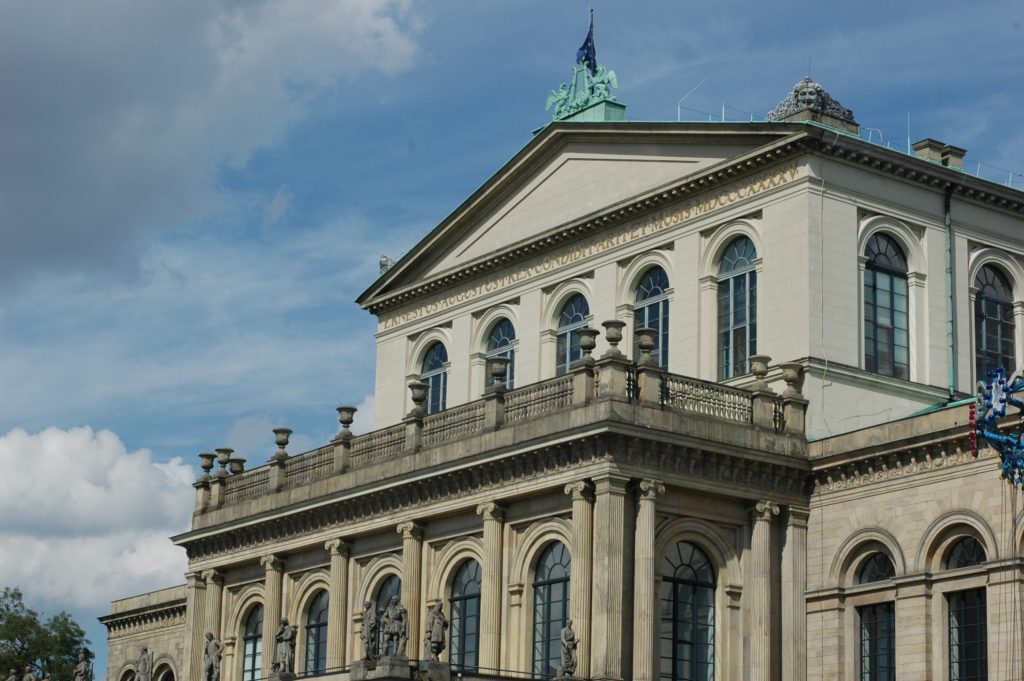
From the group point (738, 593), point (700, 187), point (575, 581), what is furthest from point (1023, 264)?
point (575, 581)

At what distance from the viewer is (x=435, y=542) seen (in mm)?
50875

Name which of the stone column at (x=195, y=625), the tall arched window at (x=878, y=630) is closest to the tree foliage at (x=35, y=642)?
the stone column at (x=195, y=625)

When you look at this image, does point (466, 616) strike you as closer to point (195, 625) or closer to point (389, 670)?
point (389, 670)

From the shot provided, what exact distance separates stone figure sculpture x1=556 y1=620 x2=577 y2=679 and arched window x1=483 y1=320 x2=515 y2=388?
15183mm

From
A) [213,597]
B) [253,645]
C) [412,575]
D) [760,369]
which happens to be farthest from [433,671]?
[213,597]

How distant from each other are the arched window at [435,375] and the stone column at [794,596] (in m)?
15.7

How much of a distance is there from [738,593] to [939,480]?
5449 millimetres

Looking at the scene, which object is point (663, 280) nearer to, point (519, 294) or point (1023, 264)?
point (519, 294)

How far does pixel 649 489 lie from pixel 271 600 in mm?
14526

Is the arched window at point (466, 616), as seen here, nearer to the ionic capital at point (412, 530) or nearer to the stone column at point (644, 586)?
the ionic capital at point (412, 530)

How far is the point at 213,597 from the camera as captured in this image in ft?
192

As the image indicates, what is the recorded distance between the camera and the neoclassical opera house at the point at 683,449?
4516 cm

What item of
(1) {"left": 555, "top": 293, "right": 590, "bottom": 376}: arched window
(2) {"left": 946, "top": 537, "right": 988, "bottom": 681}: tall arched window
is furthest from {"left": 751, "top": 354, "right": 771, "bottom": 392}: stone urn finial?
(1) {"left": 555, "top": 293, "right": 590, "bottom": 376}: arched window

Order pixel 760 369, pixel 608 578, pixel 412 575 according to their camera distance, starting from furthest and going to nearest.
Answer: pixel 412 575
pixel 760 369
pixel 608 578
